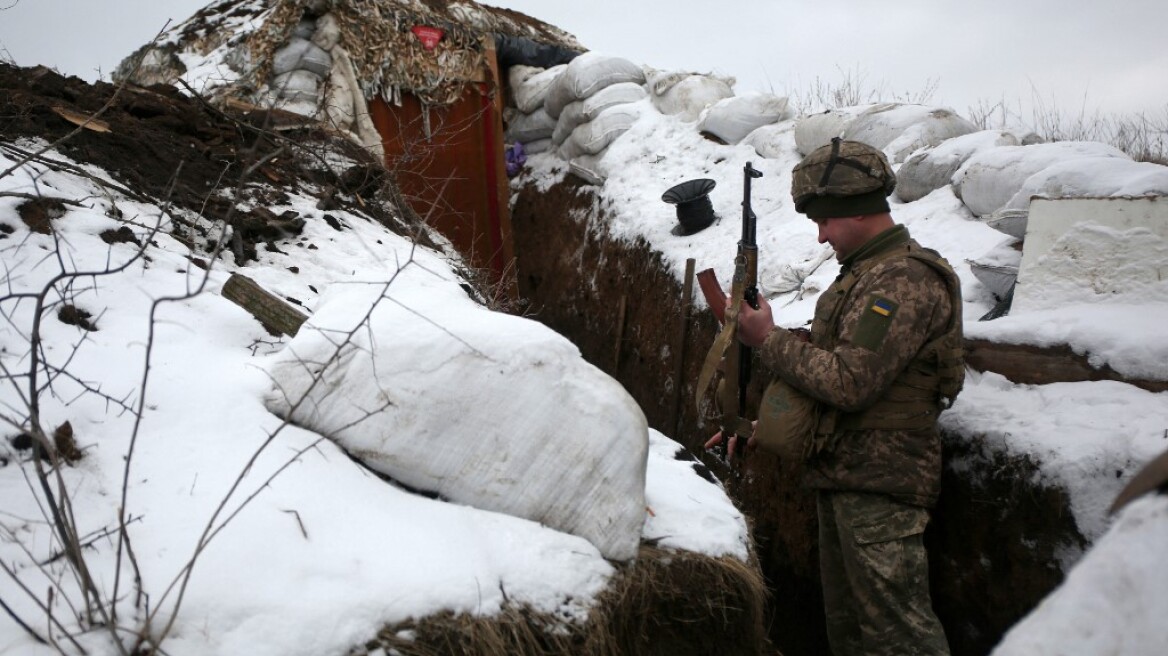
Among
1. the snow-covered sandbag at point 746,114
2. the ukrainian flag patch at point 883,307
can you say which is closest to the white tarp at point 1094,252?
the ukrainian flag patch at point 883,307

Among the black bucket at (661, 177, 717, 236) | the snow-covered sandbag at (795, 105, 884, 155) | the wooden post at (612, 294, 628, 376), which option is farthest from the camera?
the wooden post at (612, 294, 628, 376)

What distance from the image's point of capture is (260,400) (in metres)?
1.88

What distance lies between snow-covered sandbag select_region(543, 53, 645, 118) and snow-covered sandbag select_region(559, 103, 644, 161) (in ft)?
0.93

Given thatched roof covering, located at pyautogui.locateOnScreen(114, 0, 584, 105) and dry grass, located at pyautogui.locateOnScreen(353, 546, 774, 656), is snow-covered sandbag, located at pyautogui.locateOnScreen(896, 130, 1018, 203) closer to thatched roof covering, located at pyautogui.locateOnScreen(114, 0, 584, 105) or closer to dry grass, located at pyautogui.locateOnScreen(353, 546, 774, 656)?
dry grass, located at pyautogui.locateOnScreen(353, 546, 774, 656)

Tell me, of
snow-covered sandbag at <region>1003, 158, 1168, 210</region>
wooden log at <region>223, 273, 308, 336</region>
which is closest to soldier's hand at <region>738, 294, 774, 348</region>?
snow-covered sandbag at <region>1003, 158, 1168, 210</region>

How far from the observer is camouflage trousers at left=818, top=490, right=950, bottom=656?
204cm

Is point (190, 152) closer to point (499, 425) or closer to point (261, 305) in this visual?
point (261, 305)

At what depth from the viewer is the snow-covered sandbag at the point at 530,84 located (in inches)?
282

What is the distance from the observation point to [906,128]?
172 inches

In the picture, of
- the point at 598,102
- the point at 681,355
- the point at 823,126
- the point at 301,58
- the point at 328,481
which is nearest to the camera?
the point at 328,481

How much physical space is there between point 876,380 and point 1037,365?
0.63 meters

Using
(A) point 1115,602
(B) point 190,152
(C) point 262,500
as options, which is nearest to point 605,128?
(B) point 190,152

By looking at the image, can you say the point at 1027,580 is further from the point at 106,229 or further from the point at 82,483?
the point at 106,229

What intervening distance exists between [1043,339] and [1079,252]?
12.8 inches
